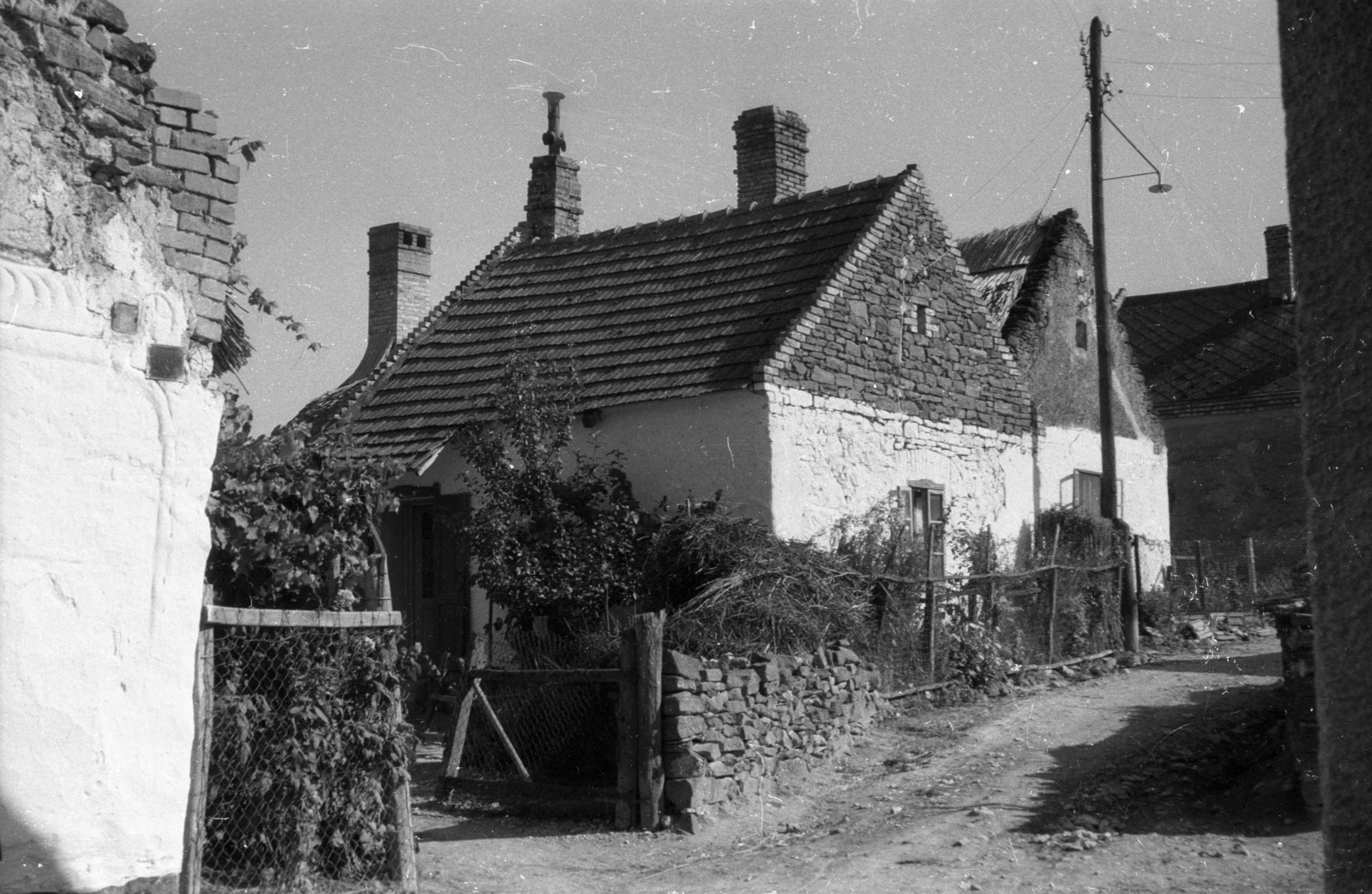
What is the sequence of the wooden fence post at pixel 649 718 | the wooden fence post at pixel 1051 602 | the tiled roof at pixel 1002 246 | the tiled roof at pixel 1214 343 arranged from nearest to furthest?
the wooden fence post at pixel 649 718, the wooden fence post at pixel 1051 602, the tiled roof at pixel 1002 246, the tiled roof at pixel 1214 343

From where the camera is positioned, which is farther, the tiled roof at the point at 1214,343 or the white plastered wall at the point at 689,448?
the tiled roof at the point at 1214,343

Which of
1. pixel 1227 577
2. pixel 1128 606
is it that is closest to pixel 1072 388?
pixel 1128 606

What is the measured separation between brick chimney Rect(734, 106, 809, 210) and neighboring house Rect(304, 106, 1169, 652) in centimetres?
Result: 3

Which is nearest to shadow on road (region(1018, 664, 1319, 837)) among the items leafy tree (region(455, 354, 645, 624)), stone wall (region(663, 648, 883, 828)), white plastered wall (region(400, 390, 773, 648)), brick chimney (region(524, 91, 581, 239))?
stone wall (region(663, 648, 883, 828))

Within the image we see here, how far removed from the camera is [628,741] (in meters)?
10.1

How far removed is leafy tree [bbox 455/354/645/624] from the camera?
43.3ft

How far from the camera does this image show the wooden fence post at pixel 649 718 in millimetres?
9969

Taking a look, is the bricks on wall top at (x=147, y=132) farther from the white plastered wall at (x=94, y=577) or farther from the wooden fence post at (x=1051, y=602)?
the wooden fence post at (x=1051, y=602)

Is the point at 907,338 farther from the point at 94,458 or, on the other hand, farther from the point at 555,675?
the point at 94,458

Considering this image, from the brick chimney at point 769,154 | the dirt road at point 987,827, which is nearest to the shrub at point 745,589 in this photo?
the dirt road at point 987,827

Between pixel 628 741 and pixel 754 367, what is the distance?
5.36 metres

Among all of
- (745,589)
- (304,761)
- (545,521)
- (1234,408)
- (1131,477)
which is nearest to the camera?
(304,761)

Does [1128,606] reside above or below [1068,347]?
below

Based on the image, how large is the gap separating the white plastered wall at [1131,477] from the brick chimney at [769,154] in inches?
209
